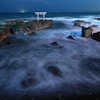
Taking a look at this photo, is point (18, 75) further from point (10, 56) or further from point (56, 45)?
point (56, 45)

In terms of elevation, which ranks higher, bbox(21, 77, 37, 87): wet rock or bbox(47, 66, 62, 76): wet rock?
bbox(47, 66, 62, 76): wet rock

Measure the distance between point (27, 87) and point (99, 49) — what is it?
12.8m

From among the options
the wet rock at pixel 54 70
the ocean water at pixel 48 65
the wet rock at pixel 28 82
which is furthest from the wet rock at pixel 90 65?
the wet rock at pixel 28 82

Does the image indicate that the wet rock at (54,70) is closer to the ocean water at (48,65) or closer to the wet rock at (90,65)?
the ocean water at (48,65)

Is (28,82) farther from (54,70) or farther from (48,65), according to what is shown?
(48,65)

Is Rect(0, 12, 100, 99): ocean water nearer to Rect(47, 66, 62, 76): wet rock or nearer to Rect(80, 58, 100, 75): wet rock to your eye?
Rect(80, 58, 100, 75): wet rock

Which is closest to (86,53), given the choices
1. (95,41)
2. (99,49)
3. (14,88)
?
(99,49)

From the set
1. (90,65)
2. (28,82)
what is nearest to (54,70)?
(28,82)

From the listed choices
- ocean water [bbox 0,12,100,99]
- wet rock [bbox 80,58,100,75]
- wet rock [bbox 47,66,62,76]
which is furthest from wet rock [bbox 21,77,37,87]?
Result: wet rock [bbox 80,58,100,75]

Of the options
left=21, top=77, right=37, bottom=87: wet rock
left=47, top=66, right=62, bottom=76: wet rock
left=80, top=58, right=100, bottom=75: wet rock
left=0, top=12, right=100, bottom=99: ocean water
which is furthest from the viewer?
left=80, top=58, right=100, bottom=75: wet rock

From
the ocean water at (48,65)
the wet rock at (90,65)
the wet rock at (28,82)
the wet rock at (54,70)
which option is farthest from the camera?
the wet rock at (90,65)

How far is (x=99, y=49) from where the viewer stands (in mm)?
19750

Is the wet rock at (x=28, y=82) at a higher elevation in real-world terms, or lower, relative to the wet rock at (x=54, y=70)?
lower

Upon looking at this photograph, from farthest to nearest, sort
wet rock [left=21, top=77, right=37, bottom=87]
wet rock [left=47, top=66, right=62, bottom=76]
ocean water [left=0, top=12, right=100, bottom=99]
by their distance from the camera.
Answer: wet rock [left=47, top=66, right=62, bottom=76] → wet rock [left=21, top=77, right=37, bottom=87] → ocean water [left=0, top=12, right=100, bottom=99]
